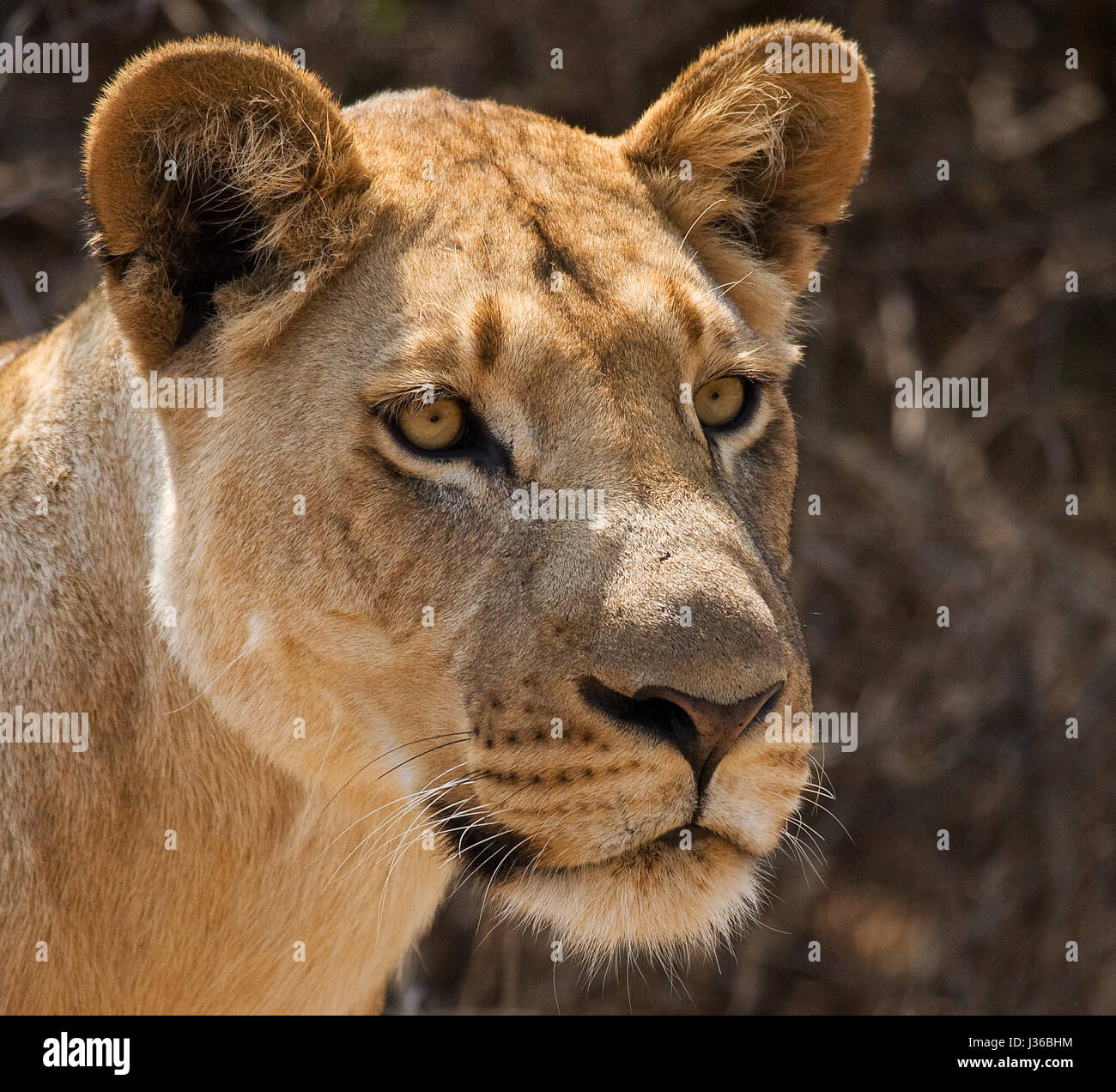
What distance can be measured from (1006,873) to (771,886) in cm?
87

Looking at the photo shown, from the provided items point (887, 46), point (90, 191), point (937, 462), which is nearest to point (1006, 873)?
point (937, 462)

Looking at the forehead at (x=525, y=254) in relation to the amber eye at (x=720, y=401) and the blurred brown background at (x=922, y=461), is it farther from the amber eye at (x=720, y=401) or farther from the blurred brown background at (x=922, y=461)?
the blurred brown background at (x=922, y=461)

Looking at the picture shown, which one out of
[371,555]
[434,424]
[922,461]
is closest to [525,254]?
[434,424]

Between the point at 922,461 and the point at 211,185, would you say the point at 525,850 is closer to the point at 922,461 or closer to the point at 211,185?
the point at 211,185

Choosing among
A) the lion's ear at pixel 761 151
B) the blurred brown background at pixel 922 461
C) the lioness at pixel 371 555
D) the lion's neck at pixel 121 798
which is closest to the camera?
the lioness at pixel 371 555

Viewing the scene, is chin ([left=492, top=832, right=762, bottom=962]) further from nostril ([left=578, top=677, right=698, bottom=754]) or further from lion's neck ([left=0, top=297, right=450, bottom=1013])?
lion's neck ([left=0, top=297, right=450, bottom=1013])

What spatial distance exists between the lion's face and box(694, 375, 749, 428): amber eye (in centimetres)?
1

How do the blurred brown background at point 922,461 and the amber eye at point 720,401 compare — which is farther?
the blurred brown background at point 922,461

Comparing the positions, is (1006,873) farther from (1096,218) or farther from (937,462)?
(1096,218)

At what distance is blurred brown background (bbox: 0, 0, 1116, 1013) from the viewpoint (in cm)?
500

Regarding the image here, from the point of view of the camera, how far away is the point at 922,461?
5.34m

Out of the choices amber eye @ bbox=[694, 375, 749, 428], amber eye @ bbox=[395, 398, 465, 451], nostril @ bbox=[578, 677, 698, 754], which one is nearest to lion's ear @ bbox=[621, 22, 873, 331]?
amber eye @ bbox=[694, 375, 749, 428]

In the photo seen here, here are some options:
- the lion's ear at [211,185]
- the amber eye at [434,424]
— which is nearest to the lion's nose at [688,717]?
the amber eye at [434,424]

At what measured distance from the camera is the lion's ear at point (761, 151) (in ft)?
8.59
